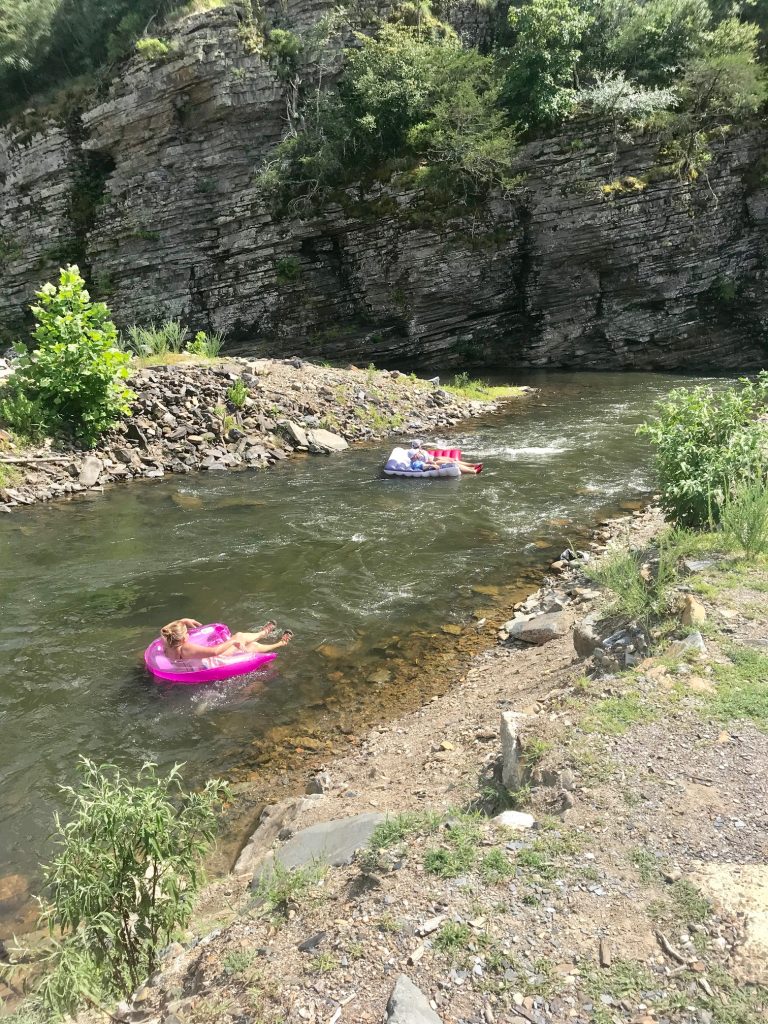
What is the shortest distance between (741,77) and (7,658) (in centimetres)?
3090

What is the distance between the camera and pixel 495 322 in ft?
95.7

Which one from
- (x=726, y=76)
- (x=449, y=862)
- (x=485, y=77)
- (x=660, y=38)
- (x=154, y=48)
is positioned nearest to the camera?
(x=449, y=862)

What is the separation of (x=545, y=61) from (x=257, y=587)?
85.6 feet

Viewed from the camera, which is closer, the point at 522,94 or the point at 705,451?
the point at 705,451

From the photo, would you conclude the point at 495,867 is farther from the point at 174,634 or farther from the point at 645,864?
the point at 174,634

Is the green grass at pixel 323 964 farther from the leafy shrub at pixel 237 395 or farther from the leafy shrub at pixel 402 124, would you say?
the leafy shrub at pixel 402 124

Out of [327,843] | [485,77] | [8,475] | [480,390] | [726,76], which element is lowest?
[327,843]

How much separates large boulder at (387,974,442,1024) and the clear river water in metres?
3.48

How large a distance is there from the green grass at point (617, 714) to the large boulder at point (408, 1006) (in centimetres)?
207

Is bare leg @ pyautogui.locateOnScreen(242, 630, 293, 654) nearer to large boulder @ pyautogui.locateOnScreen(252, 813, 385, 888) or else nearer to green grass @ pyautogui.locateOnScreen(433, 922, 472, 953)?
large boulder @ pyautogui.locateOnScreen(252, 813, 385, 888)

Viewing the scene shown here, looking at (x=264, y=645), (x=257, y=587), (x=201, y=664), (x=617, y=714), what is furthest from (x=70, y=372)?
(x=617, y=714)

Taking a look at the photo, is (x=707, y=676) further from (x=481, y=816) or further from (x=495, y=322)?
(x=495, y=322)

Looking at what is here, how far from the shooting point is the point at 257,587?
31.1 feet

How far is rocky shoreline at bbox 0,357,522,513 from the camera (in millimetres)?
14719
